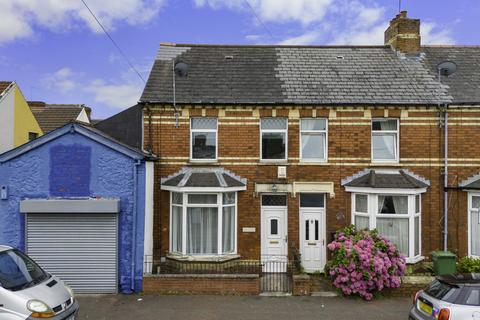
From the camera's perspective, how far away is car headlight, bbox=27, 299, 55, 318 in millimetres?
6188

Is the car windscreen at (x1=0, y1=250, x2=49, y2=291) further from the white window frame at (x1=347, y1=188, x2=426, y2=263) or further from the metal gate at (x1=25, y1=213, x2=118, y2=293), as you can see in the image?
the white window frame at (x1=347, y1=188, x2=426, y2=263)

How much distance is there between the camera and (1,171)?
10797 mm

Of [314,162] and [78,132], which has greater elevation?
[78,132]

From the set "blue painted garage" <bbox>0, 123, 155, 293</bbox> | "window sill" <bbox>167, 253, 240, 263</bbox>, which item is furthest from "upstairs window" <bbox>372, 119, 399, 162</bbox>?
"blue painted garage" <bbox>0, 123, 155, 293</bbox>

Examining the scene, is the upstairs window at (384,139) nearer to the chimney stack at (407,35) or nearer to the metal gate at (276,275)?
the chimney stack at (407,35)

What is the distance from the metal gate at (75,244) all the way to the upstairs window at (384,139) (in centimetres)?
856

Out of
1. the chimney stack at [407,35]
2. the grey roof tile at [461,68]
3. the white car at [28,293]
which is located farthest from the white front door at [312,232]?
the white car at [28,293]

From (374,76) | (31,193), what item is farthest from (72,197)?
(374,76)

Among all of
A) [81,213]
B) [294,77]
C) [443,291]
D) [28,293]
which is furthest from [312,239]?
[28,293]

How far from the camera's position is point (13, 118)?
1884 cm

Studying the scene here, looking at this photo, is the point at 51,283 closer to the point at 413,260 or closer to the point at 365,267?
the point at 365,267

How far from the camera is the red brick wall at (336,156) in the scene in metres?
12.3

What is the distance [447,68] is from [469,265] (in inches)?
269

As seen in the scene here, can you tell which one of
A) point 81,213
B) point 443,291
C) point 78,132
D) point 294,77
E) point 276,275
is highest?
point 294,77
